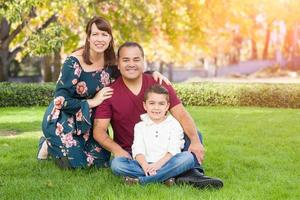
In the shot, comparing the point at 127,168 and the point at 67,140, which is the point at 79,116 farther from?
the point at 127,168

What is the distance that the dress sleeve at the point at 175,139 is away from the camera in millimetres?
4504

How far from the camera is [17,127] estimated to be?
378 inches

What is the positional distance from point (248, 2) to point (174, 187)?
18.5 metres

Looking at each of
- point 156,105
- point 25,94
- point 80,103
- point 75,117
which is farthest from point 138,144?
point 25,94

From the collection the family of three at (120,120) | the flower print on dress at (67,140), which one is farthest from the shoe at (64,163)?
the flower print on dress at (67,140)

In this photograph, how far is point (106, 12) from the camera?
58.0ft

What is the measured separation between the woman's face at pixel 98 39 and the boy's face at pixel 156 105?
2.63ft

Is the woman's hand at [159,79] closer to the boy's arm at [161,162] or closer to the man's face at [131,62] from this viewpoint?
the man's face at [131,62]

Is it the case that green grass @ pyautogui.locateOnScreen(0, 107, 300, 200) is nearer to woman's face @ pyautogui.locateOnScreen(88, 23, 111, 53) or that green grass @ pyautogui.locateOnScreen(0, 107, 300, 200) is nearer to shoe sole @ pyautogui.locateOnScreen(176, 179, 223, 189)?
shoe sole @ pyautogui.locateOnScreen(176, 179, 223, 189)

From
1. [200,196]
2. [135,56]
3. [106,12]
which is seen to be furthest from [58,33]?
[200,196]

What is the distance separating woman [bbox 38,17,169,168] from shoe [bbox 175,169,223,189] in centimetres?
104

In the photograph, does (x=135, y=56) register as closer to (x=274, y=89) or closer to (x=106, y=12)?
(x=274, y=89)

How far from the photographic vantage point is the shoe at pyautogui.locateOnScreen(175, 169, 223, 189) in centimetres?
429

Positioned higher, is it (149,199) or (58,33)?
(58,33)
